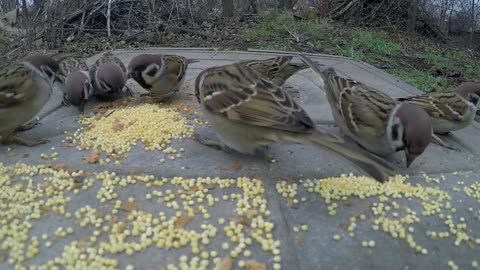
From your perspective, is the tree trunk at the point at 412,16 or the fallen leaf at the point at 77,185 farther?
the tree trunk at the point at 412,16

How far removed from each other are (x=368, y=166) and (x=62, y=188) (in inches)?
66.7

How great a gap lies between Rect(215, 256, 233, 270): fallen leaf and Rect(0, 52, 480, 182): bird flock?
80cm

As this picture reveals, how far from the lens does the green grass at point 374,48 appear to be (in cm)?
636

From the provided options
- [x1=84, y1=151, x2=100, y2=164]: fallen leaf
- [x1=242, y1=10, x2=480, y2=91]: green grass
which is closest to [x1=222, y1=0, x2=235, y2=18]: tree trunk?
[x1=242, y1=10, x2=480, y2=91]: green grass

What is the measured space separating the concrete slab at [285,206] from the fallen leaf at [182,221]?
0.03 metres

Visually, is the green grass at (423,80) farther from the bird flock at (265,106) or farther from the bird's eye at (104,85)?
the bird's eye at (104,85)

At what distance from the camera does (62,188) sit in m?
2.50

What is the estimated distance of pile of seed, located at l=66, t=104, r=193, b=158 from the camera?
3.07m

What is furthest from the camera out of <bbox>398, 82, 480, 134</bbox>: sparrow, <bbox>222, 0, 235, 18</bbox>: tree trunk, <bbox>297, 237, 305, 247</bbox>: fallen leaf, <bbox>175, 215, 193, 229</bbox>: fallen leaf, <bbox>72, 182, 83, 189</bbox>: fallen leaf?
<bbox>222, 0, 235, 18</bbox>: tree trunk

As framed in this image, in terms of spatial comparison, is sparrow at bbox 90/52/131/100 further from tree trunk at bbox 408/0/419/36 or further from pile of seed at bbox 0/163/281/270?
tree trunk at bbox 408/0/419/36

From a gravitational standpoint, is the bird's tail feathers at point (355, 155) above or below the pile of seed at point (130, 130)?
above

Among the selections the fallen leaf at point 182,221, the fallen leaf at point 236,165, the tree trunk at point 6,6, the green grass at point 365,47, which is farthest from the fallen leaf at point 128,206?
the tree trunk at point 6,6

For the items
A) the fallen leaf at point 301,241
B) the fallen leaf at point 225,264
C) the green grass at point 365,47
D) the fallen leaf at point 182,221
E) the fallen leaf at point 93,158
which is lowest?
the fallen leaf at point 225,264

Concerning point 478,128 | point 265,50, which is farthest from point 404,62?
point 478,128
